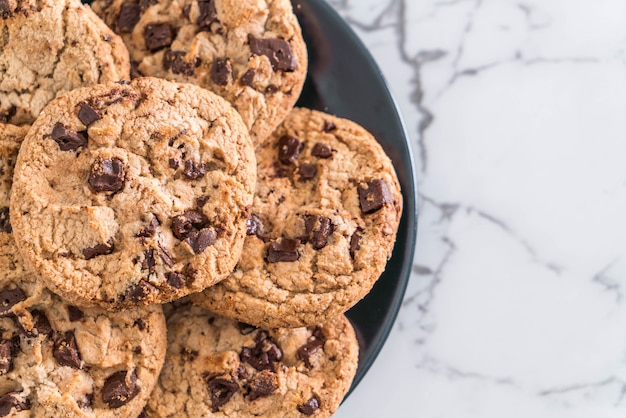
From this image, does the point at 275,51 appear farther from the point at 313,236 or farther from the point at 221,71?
the point at 313,236

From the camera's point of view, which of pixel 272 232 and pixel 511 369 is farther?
pixel 511 369

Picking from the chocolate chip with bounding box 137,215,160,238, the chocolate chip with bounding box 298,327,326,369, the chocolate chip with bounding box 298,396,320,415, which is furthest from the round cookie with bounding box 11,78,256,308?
the chocolate chip with bounding box 298,396,320,415

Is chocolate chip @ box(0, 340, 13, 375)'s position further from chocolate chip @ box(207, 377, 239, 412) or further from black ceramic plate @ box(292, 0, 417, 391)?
black ceramic plate @ box(292, 0, 417, 391)

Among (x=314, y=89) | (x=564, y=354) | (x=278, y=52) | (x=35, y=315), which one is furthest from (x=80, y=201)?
(x=564, y=354)

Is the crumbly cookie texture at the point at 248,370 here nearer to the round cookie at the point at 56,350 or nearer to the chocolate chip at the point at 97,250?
the round cookie at the point at 56,350

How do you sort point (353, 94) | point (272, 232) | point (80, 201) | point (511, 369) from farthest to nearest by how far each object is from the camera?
point (511, 369), point (353, 94), point (272, 232), point (80, 201)

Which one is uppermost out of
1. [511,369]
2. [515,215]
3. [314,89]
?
[314,89]

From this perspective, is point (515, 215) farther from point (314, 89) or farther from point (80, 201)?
point (80, 201)
